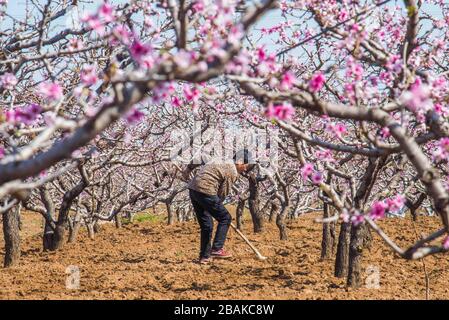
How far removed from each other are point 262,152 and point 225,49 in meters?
8.63

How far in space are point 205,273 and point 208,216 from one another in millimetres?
1081

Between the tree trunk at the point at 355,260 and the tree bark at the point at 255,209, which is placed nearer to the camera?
the tree trunk at the point at 355,260

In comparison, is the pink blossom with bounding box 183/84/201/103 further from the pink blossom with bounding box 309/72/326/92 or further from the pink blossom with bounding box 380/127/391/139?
A: the pink blossom with bounding box 380/127/391/139

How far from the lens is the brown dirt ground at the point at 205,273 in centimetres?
601

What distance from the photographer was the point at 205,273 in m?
7.42

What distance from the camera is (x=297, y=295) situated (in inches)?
222

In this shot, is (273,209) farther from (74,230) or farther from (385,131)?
(385,131)

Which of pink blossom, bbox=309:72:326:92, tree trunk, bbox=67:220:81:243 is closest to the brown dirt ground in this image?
tree trunk, bbox=67:220:81:243

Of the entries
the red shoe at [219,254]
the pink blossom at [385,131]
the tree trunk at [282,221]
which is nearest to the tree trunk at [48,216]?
the red shoe at [219,254]

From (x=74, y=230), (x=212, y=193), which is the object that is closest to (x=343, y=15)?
(x=212, y=193)

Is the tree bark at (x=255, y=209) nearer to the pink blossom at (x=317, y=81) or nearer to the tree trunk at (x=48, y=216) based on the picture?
the tree trunk at (x=48, y=216)

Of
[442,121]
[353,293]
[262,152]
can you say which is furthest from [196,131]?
[442,121]

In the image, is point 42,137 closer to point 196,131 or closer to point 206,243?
point 206,243

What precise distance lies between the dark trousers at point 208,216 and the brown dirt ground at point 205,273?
1.08ft
